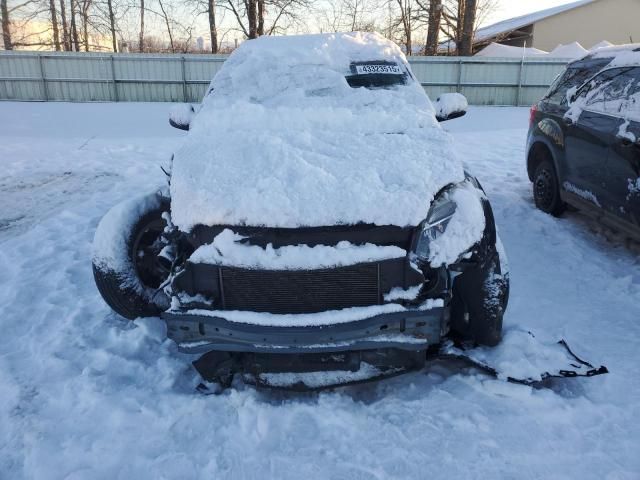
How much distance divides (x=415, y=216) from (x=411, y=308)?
1.53 feet

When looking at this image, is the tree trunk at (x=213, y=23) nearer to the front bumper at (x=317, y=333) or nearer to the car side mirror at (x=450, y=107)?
the car side mirror at (x=450, y=107)

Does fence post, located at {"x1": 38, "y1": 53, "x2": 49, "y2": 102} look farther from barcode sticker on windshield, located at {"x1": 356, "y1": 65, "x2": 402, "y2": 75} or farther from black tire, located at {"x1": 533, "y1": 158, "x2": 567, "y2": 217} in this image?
black tire, located at {"x1": 533, "y1": 158, "x2": 567, "y2": 217}

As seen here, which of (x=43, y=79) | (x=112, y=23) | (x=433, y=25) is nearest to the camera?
(x=43, y=79)

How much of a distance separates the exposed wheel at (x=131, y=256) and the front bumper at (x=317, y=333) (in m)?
0.57

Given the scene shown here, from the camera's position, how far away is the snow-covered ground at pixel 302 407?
2.42 metres

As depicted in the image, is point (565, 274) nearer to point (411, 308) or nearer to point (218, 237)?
point (411, 308)

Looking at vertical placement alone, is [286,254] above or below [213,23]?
below

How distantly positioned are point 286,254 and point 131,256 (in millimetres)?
1536

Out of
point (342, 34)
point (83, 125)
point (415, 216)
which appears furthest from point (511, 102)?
point (415, 216)

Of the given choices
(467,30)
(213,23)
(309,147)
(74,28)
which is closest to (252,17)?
(213,23)

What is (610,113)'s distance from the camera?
15.6 ft

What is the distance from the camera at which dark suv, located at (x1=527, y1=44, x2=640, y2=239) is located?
439cm

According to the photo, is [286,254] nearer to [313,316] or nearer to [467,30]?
[313,316]

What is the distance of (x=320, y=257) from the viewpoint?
257 cm
